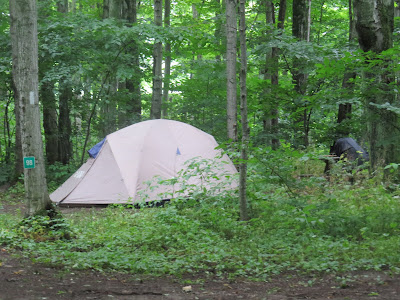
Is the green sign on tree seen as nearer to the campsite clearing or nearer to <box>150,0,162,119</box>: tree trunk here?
the campsite clearing

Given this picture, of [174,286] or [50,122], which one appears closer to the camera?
[174,286]

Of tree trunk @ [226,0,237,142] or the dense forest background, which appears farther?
tree trunk @ [226,0,237,142]

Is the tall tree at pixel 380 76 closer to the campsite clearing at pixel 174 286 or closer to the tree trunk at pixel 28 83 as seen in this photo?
the campsite clearing at pixel 174 286

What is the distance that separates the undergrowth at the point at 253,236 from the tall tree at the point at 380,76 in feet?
2.43

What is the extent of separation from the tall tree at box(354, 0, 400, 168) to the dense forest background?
0.06ft

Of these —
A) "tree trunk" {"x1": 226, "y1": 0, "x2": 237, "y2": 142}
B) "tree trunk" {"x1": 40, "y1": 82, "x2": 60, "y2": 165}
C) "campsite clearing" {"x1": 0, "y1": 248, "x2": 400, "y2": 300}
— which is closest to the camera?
"campsite clearing" {"x1": 0, "y1": 248, "x2": 400, "y2": 300}

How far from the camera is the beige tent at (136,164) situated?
10.2 metres

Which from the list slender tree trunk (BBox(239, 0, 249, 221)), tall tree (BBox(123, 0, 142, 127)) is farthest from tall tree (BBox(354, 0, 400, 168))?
tall tree (BBox(123, 0, 142, 127))

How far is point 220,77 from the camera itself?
605 inches

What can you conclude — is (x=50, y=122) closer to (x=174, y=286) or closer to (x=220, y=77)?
(x=220, y=77)

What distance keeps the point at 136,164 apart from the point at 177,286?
6.00m

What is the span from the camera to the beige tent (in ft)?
33.6

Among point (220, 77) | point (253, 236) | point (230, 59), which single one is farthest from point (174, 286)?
point (220, 77)

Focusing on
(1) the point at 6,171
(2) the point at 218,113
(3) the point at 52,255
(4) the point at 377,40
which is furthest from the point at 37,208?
(2) the point at 218,113
